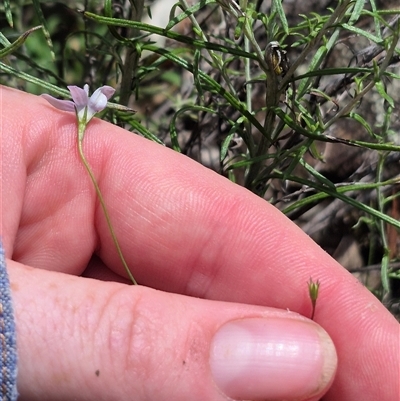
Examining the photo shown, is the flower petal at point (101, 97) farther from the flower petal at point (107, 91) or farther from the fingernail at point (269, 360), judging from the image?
the fingernail at point (269, 360)

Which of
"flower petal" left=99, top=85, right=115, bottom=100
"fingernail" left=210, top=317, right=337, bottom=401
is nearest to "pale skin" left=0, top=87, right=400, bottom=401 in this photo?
"fingernail" left=210, top=317, right=337, bottom=401

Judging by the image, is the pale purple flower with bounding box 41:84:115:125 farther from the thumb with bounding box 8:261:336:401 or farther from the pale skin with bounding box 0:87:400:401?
the thumb with bounding box 8:261:336:401

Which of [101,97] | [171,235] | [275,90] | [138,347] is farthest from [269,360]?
[101,97]

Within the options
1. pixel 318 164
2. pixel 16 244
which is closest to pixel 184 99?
pixel 318 164

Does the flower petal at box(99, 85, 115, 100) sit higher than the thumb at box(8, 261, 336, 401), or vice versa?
the flower petal at box(99, 85, 115, 100)

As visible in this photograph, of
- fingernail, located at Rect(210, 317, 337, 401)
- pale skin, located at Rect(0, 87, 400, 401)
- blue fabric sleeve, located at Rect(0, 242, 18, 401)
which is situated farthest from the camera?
pale skin, located at Rect(0, 87, 400, 401)

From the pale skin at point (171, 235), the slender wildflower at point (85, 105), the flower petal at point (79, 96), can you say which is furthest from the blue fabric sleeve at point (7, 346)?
the flower petal at point (79, 96)
